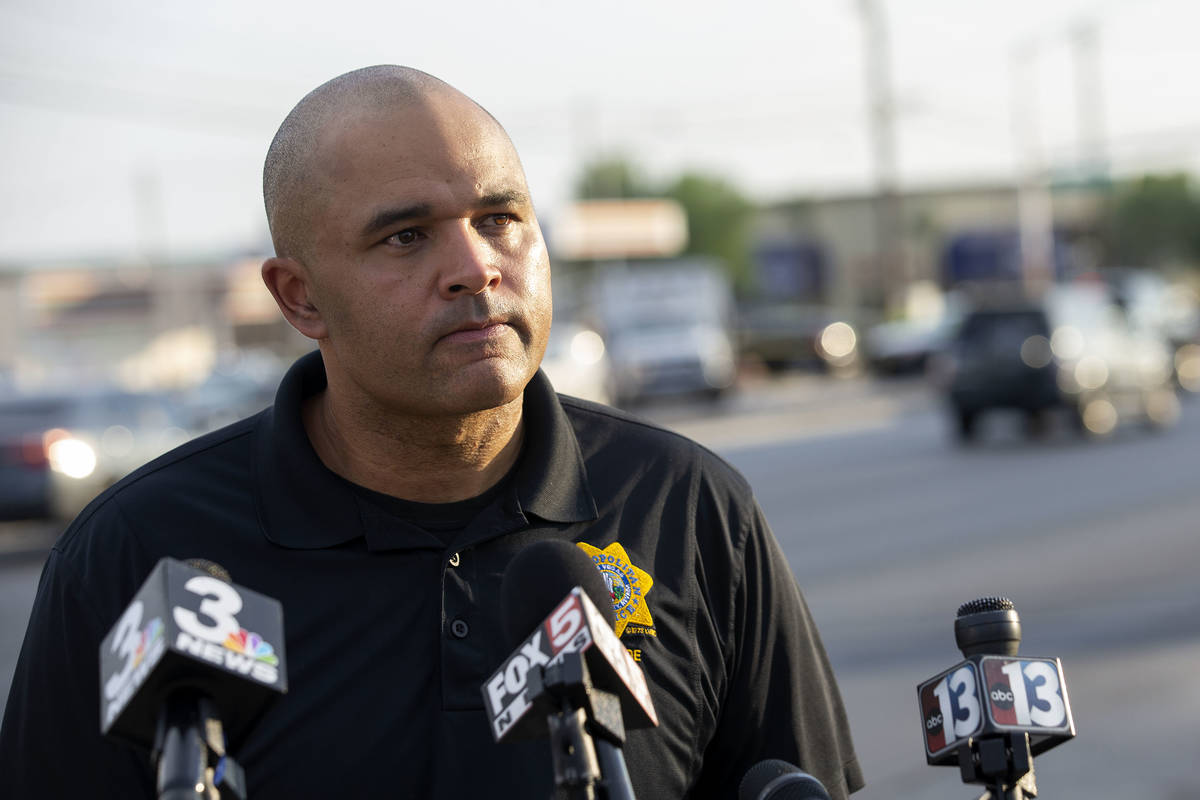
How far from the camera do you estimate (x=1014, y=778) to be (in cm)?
Answer: 204

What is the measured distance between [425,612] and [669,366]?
29190mm

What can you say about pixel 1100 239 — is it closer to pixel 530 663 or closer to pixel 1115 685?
pixel 1115 685

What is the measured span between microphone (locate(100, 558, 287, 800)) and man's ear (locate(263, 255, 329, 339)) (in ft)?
3.20

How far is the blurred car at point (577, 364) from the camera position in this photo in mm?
26188

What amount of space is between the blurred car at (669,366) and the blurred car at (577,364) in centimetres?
157

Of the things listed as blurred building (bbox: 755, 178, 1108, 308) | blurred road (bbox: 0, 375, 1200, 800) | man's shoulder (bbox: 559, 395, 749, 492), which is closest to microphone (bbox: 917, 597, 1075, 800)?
man's shoulder (bbox: 559, 395, 749, 492)

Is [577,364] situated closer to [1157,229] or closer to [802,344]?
[802,344]

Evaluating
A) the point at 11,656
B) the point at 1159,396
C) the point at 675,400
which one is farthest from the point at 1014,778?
the point at 675,400

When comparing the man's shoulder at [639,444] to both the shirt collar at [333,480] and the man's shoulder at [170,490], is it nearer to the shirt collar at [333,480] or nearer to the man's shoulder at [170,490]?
the shirt collar at [333,480]

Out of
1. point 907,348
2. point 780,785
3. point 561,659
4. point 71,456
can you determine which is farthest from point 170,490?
point 907,348

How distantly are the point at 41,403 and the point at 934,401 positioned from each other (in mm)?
17669

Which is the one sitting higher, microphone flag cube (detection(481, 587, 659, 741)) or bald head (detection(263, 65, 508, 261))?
bald head (detection(263, 65, 508, 261))

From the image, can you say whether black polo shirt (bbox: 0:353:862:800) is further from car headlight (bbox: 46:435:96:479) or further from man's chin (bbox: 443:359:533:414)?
car headlight (bbox: 46:435:96:479)

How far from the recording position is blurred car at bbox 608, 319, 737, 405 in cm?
3136
